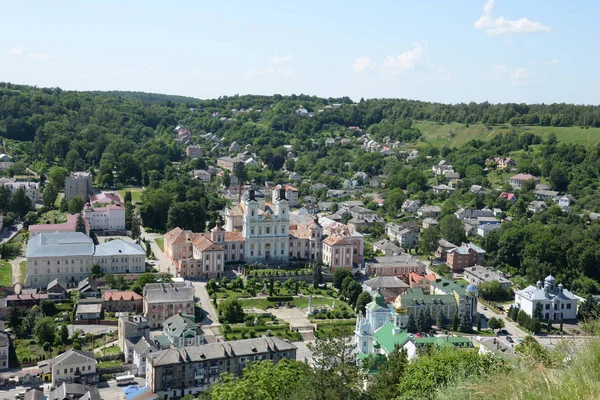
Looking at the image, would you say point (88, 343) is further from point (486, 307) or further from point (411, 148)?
point (411, 148)

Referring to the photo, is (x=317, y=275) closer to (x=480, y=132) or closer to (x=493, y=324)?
(x=493, y=324)

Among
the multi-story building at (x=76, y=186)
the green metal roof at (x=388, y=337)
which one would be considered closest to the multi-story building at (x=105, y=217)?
the multi-story building at (x=76, y=186)

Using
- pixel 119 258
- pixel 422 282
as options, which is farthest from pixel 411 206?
pixel 119 258

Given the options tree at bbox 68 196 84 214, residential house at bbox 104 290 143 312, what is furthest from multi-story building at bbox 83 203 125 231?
residential house at bbox 104 290 143 312

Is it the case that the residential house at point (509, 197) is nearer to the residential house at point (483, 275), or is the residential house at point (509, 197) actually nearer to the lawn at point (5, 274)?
the residential house at point (483, 275)

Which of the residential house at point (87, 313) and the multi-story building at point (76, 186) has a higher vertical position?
the multi-story building at point (76, 186)

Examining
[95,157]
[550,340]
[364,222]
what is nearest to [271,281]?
[550,340]
